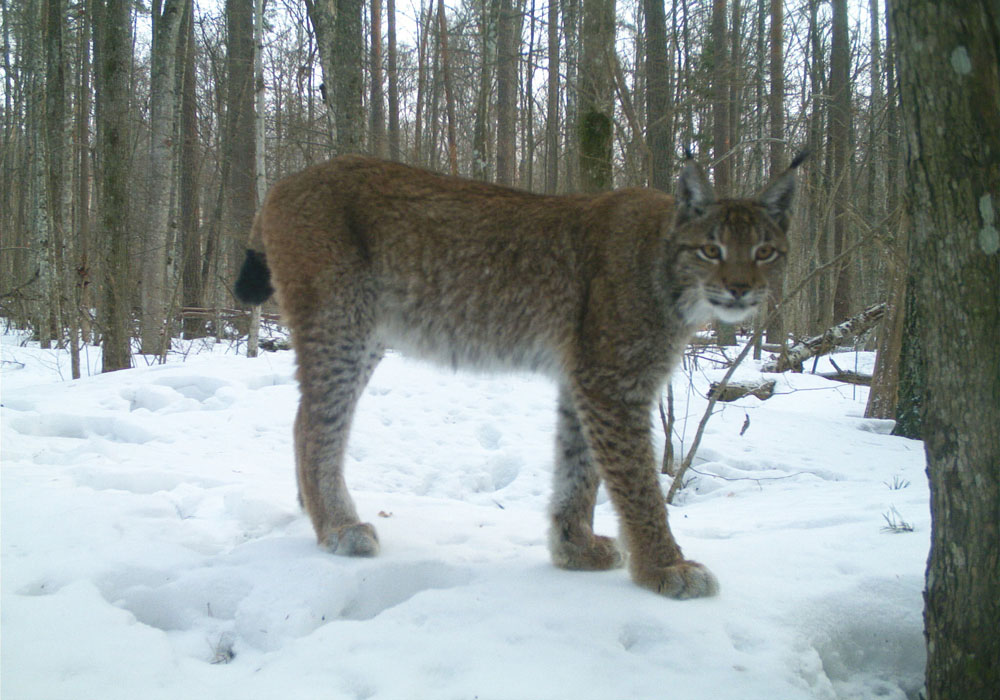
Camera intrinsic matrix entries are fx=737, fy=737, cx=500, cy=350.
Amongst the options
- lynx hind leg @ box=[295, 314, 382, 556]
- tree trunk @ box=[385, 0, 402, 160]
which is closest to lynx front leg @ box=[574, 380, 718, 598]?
lynx hind leg @ box=[295, 314, 382, 556]

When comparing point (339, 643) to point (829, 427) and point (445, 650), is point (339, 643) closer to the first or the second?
point (445, 650)

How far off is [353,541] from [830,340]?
8.45 meters

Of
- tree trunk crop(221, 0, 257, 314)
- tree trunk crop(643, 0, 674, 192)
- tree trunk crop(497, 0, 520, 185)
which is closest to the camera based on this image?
tree trunk crop(643, 0, 674, 192)

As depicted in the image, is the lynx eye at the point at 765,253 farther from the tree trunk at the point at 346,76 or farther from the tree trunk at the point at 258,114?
the tree trunk at the point at 258,114

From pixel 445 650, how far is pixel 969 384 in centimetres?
179

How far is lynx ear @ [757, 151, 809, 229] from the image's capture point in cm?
334

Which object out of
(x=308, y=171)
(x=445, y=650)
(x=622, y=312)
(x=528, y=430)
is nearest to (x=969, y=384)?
(x=622, y=312)

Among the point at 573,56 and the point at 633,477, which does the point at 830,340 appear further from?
the point at 633,477

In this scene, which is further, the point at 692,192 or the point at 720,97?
the point at 720,97

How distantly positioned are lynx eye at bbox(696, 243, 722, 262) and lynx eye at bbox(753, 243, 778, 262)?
0.52ft

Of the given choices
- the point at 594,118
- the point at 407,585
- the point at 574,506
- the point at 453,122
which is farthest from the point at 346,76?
the point at 407,585

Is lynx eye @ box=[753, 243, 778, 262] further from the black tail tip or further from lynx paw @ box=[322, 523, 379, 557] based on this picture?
the black tail tip

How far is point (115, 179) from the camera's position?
8.57 metres

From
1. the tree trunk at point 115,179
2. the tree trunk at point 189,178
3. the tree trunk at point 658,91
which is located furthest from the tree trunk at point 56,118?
the tree trunk at point 658,91
